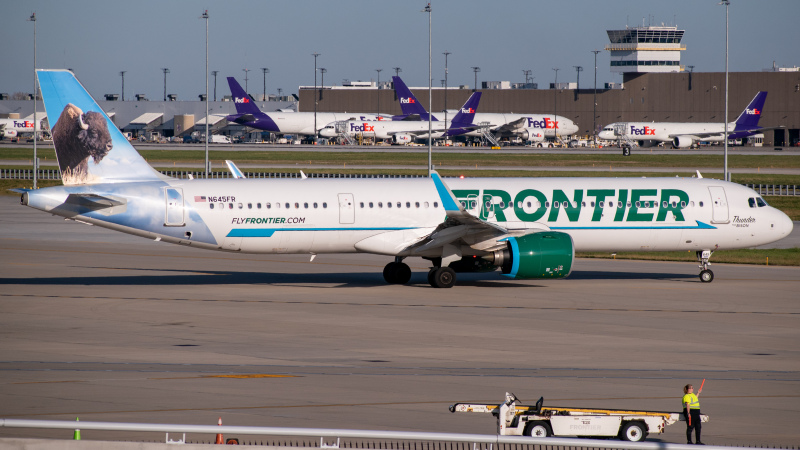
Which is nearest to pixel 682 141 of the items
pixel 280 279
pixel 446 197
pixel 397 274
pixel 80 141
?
pixel 397 274

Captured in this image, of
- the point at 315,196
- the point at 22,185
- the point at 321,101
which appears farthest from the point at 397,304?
the point at 321,101

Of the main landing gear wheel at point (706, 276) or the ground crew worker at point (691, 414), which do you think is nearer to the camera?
the ground crew worker at point (691, 414)

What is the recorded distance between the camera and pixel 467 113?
143 m

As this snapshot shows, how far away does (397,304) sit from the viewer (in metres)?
28.6

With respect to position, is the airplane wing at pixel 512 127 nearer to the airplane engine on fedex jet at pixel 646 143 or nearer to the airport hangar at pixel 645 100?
the airplane engine on fedex jet at pixel 646 143

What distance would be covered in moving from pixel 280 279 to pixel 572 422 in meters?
22.4

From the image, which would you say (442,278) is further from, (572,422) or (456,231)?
(572,422)

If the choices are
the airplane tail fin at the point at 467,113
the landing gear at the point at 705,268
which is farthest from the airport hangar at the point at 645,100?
the landing gear at the point at 705,268

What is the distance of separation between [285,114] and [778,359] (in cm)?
14233

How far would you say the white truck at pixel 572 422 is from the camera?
43.1 feet

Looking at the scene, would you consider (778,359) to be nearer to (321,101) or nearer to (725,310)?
(725,310)

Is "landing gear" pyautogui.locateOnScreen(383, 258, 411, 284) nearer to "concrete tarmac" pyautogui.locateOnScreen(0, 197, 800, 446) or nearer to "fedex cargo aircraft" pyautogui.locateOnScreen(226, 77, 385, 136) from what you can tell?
"concrete tarmac" pyautogui.locateOnScreen(0, 197, 800, 446)

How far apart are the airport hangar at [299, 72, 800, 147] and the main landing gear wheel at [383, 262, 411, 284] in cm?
13594

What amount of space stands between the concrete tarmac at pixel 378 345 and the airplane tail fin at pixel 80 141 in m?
3.73
